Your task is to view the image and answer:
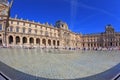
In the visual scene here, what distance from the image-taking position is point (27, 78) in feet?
3.84

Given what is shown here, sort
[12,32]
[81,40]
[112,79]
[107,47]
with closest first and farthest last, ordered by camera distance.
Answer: [112,79], [12,32], [81,40], [107,47]

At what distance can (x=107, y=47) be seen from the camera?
226 centimetres

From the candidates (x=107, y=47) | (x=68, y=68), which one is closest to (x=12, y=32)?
(x=68, y=68)

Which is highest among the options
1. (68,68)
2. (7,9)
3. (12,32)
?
(7,9)

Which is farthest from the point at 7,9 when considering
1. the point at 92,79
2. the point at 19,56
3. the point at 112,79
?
the point at 19,56

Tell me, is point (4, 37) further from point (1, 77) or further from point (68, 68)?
point (68, 68)

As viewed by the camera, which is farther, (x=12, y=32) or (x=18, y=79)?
(x=12, y=32)

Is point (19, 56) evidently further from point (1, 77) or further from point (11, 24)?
point (1, 77)

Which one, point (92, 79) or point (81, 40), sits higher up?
point (81, 40)

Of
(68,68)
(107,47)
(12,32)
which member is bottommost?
(68,68)

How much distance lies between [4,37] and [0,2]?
1.07ft

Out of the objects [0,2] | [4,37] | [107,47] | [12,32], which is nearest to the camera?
[0,2]

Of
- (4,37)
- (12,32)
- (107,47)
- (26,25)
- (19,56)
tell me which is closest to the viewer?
(4,37)

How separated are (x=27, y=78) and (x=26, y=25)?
90 cm
